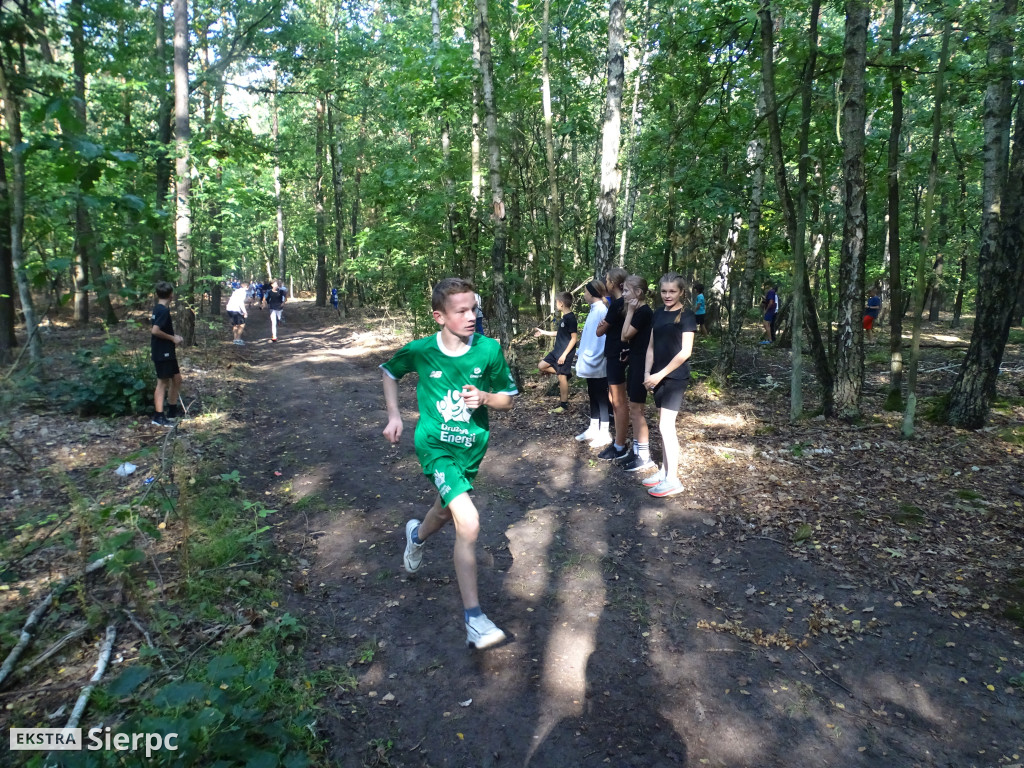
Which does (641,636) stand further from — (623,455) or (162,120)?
(162,120)

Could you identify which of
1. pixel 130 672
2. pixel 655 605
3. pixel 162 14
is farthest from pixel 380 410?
pixel 162 14

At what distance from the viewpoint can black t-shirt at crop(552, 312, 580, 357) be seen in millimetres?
8359

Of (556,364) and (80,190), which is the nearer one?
(80,190)

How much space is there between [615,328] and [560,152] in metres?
14.1

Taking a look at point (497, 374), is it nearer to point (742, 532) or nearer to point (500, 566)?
point (500, 566)

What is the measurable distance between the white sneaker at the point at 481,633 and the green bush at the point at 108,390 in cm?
742

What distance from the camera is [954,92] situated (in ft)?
24.0

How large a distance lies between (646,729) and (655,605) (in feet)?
3.98

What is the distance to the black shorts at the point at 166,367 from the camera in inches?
321

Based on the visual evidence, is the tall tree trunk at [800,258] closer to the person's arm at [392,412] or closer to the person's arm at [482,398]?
the person's arm at [482,398]

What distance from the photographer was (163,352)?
809cm

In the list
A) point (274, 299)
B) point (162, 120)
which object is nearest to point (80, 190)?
point (162, 120)

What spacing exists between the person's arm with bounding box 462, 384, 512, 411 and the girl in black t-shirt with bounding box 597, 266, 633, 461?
10.6 feet

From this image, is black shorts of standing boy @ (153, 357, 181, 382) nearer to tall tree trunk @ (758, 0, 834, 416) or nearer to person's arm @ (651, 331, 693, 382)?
person's arm @ (651, 331, 693, 382)
